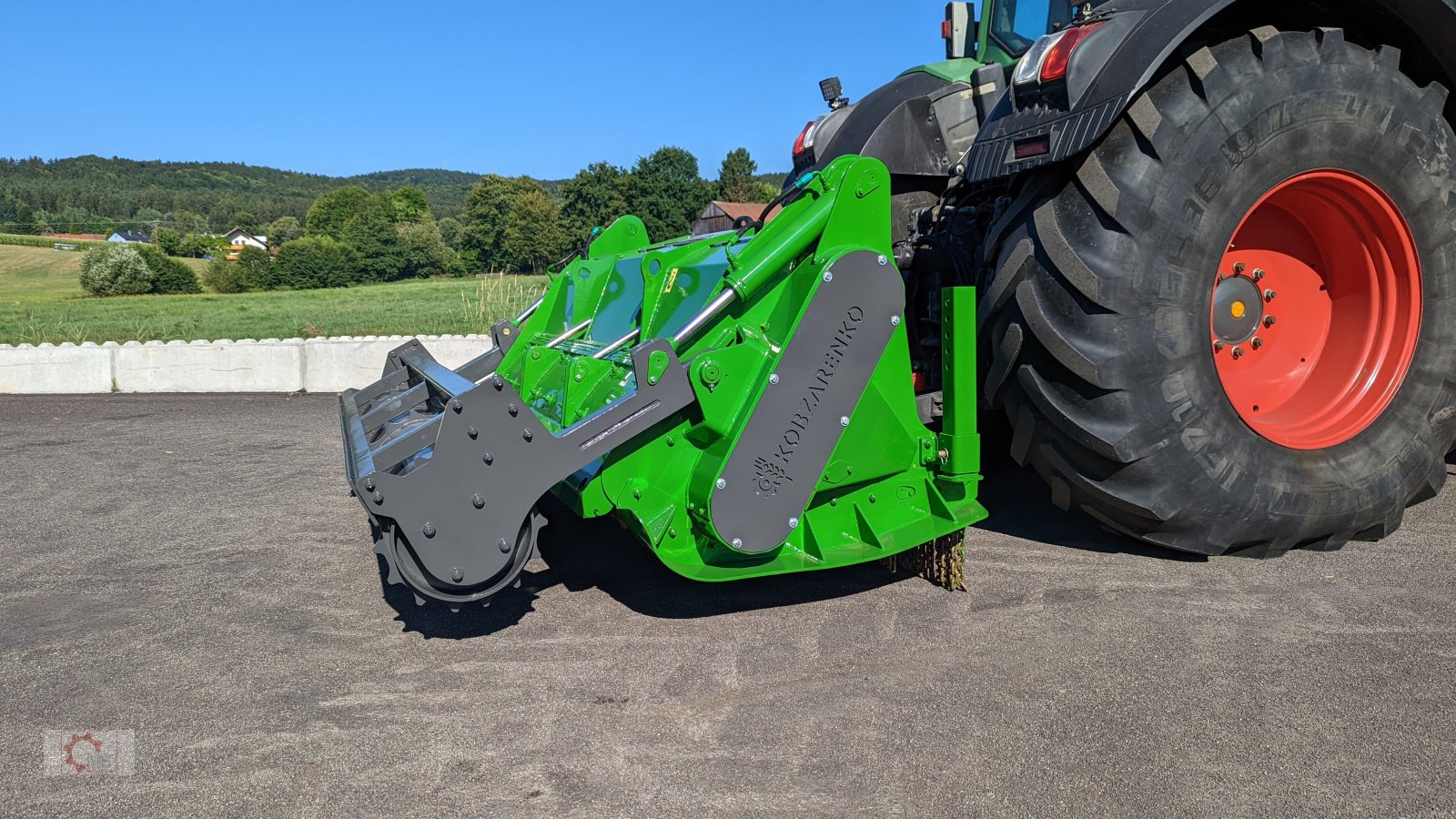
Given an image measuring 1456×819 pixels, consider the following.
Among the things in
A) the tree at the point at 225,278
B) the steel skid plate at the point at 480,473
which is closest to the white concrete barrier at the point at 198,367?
the steel skid plate at the point at 480,473

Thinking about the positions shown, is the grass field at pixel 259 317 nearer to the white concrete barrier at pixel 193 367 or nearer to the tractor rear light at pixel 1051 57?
the white concrete barrier at pixel 193 367

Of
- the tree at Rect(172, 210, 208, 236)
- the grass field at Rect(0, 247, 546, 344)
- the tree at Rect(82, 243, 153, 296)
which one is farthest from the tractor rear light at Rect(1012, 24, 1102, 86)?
the tree at Rect(172, 210, 208, 236)

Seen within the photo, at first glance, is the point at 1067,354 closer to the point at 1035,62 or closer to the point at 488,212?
the point at 1035,62

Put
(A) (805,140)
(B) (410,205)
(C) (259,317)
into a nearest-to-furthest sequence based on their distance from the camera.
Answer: (A) (805,140)
(C) (259,317)
(B) (410,205)

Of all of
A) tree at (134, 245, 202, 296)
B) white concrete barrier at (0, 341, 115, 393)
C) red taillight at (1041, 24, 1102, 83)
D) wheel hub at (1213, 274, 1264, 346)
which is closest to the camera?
red taillight at (1041, 24, 1102, 83)

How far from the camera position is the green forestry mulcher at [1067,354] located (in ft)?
9.50

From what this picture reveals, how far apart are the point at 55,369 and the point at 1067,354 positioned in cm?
977

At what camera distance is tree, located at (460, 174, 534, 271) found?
6950 centimetres

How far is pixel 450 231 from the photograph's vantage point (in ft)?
261

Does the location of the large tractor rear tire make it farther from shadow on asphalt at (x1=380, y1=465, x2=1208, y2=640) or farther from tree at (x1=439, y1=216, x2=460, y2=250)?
tree at (x1=439, y1=216, x2=460, y2=250)

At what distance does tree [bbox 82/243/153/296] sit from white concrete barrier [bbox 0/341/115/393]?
28615 millimetres

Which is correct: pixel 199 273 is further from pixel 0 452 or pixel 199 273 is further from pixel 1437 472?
pixel 1437 472

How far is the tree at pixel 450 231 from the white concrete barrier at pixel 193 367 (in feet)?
210

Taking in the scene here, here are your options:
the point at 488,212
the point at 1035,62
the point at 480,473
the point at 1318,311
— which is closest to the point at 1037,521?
the point at 1318,311
